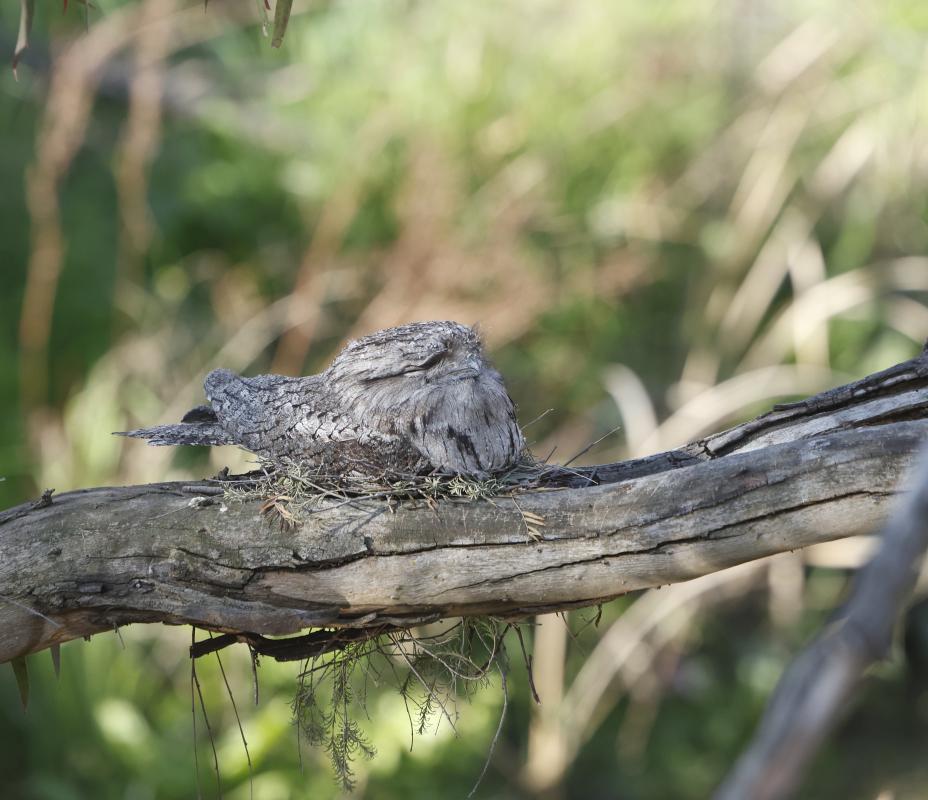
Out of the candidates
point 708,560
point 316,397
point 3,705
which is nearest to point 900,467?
point 708,560

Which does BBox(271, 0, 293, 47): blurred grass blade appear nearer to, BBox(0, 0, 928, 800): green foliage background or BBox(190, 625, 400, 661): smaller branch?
BBox(190, 625, 400, 661): smaller branch

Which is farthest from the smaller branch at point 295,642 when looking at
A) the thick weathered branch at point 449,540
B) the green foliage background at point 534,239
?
the green foliage background at point 534,239

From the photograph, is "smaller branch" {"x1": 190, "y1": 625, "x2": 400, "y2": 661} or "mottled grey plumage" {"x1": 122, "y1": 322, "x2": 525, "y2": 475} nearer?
"smaller branch" {"x1": 190, "y1": 625, "x2": 400, "y2": 661}

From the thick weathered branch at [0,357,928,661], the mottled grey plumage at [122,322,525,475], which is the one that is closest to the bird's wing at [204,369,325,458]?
the mottled grey plumage at [122,322,525,475]

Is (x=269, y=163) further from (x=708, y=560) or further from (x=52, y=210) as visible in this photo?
(x=708, y=560)

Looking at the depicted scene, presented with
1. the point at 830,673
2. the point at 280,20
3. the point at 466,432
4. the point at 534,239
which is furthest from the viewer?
the point at 534,239

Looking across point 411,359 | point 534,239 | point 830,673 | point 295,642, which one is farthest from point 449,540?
point 534,239

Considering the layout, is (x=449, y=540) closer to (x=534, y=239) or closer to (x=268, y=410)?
(x=268, y=410)
